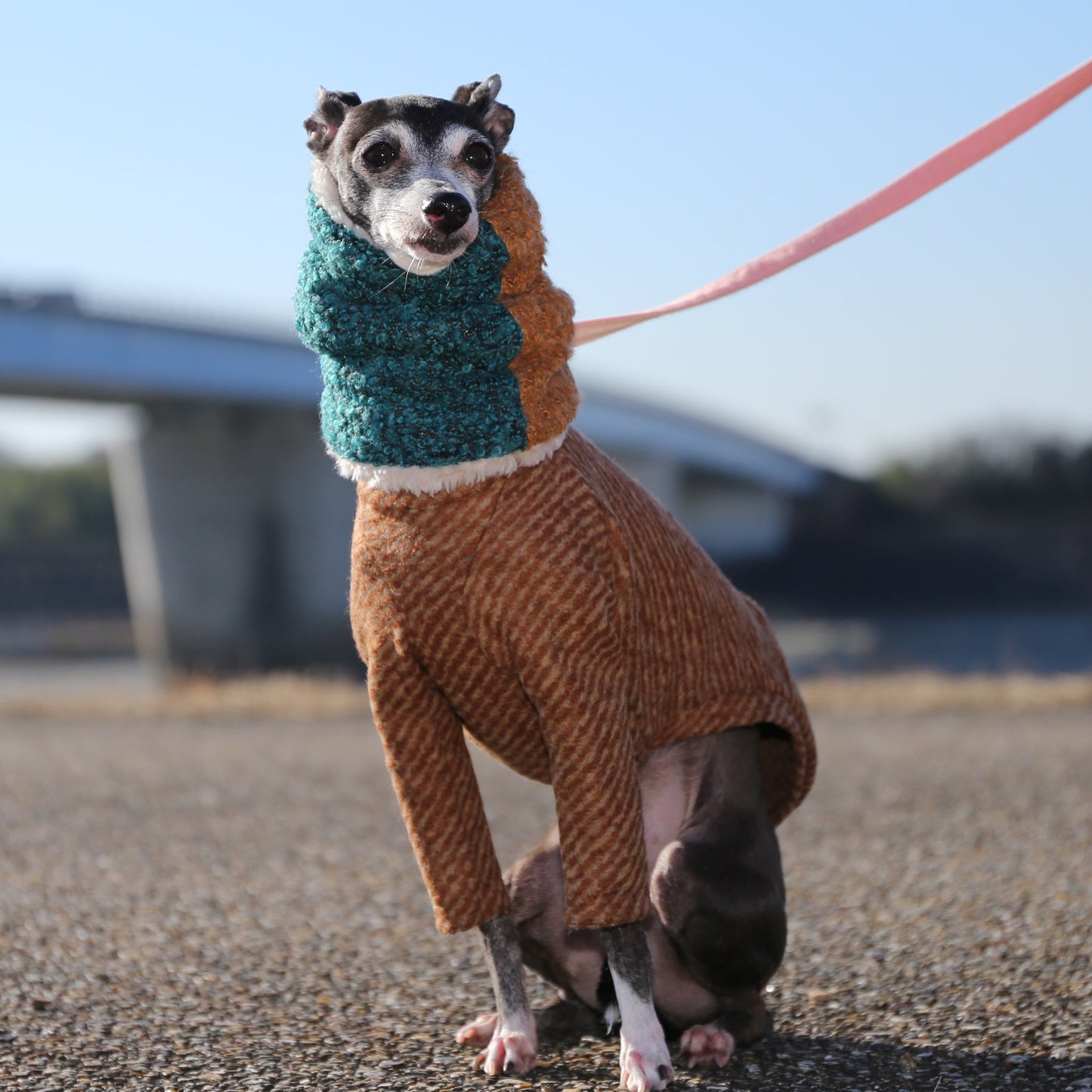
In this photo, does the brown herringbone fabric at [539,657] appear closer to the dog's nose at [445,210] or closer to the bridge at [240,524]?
the dog's nose at [445,210]

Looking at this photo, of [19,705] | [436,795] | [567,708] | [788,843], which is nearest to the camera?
[567,708]

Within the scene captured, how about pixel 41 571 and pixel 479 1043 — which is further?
pixel 41 571

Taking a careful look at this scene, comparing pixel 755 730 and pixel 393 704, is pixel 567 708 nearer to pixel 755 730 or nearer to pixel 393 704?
pixel 393 704

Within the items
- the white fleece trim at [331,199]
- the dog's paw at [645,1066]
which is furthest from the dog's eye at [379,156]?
the dog's paw at [645,1066]

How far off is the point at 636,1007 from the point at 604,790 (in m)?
0.50

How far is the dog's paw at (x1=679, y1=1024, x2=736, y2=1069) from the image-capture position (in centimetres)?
324

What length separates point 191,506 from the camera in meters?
29.4

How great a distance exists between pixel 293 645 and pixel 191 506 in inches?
144

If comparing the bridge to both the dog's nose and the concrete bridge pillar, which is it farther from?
the dog's nose

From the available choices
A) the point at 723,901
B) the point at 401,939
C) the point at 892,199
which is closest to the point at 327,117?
the point at 892,199

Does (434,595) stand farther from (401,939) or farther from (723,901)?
(401,939)

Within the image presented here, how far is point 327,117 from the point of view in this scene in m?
3.04

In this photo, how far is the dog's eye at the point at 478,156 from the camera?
2.95 m

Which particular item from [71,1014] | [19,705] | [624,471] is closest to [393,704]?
[624,471]
